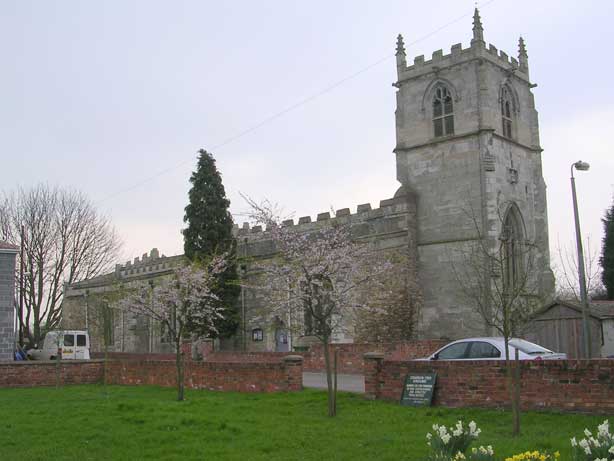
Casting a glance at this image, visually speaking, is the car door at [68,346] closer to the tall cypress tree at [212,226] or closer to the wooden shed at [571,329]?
the tall cypress tree at [212,226]

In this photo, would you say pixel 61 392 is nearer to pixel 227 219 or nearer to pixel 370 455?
pixel 370 455

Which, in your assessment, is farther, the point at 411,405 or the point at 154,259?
the point at 154,259

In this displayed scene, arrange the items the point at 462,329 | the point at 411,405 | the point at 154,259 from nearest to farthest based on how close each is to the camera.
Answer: the point at 411,405 → the point at 462,329 → the point at 154,259

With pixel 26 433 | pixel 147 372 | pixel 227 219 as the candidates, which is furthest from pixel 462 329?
pixel 26 433

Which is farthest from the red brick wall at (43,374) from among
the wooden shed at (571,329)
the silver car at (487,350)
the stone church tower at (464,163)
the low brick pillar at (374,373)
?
the stone church tower at (464,163)

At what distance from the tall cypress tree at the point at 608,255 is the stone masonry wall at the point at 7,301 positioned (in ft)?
103

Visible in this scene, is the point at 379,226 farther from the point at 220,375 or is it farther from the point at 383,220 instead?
the point at 220,375

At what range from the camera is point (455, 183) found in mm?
34500

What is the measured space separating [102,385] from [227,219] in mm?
16280

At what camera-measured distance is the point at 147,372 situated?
21.8 metres

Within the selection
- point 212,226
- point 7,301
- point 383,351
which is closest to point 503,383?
point 383,351

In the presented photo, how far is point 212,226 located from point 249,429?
25.6 metres

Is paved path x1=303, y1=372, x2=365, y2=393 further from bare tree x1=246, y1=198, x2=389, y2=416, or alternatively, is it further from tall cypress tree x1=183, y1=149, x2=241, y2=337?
tall cypress tree x1=183, y1=149, x2=241, y2=337

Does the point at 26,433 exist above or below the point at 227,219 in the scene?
below
